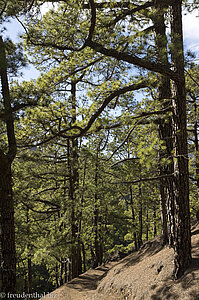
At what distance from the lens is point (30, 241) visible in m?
10.2

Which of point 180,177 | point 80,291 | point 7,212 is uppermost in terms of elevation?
point 180,177

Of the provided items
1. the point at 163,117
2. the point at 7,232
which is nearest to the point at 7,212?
the point at 7,232

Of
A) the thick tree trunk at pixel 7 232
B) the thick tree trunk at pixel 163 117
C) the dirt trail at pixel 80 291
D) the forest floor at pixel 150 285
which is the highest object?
the thick tree trunk at pixel 163 117

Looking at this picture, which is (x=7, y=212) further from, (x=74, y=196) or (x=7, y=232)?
(x=74, y=196)

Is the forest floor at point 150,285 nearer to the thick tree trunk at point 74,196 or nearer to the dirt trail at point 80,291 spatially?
the dirt trail at point 80,291

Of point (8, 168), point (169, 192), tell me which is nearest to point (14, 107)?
point (8, 168)

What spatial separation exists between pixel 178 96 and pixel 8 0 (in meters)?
4.46

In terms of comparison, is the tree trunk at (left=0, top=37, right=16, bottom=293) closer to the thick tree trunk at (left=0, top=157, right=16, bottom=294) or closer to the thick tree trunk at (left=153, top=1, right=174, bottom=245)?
the thick tree trunk at (left=0, top=157, right=16, bottom=294)

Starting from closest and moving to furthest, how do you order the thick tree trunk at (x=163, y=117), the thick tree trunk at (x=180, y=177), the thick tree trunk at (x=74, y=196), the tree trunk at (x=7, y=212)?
the thick tree trunk at (x=163, y=117) < the thick tree trunk at (x=180, y=177) < the tree trunk at (x=7, y=212) < the thick tree trunk at (x=74, y=196)

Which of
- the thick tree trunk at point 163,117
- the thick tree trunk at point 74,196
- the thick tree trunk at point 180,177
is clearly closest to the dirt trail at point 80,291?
the thick tree trunk at point 74,196

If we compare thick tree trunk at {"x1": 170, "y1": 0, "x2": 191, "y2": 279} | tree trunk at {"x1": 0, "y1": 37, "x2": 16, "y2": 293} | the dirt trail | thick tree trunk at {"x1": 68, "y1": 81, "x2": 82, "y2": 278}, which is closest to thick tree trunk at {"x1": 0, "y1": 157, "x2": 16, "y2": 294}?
tree trunk at {"x1": 0, "y1": 37, "x2": 16, "y2": 293}

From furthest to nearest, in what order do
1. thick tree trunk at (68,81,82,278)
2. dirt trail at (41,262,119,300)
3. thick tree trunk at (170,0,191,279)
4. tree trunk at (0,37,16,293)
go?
thick tree trunk at (68,81,82,278), dirt trail at (41,262,119,300), tree trunk at (0,37,16,293), thick tree trunk at (170,0,191,279)

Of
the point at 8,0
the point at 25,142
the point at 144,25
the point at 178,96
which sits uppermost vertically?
the point at 144,25

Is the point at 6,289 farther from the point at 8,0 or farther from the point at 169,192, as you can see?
the point at 8,0
